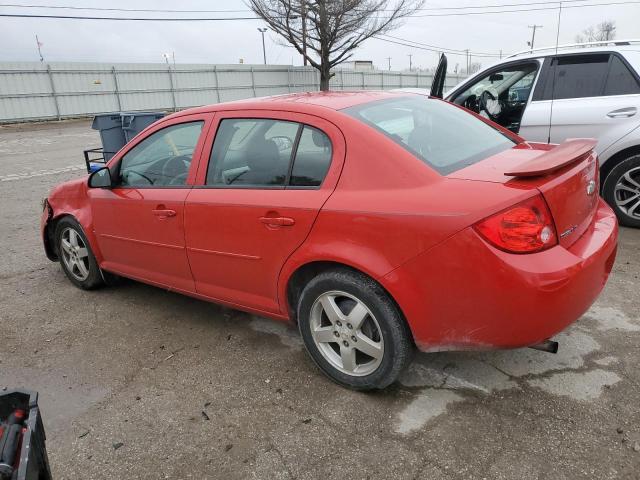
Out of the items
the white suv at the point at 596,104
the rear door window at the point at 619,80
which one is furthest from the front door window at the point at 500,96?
the rear door window at the point at 619,80

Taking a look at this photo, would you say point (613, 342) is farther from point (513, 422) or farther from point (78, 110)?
point (78, 110)

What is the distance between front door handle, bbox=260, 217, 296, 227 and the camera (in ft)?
8.81

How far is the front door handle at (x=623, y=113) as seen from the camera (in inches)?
187

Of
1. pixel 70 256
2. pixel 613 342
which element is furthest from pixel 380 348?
pixel 70 256

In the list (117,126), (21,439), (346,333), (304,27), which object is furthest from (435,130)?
(304,27)

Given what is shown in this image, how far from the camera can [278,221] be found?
8.93 feet

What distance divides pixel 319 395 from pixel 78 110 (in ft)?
86.6

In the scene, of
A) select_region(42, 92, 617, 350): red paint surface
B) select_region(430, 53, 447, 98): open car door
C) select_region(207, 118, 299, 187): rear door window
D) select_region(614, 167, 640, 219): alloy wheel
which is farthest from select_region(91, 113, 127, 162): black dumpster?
select_region(614, 167, 640, 219): alloy wheel

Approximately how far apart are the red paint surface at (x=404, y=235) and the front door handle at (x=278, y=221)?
0.07ft

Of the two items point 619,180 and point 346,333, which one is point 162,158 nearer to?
point 346,333

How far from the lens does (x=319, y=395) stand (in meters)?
2.74

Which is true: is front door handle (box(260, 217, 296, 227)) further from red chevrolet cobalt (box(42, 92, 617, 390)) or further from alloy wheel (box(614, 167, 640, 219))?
alloy wheel (box(614, 167, 640, 219))

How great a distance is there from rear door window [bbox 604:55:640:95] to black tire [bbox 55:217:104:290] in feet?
16.4

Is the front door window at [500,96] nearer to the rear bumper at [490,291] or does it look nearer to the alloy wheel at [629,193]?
the alloy wheel at [629,193]
